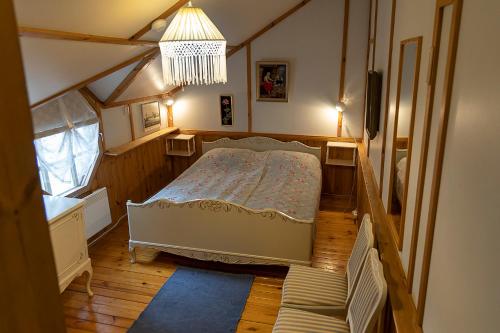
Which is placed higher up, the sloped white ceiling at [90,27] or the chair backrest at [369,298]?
the sloped white ceiling at [90,27]

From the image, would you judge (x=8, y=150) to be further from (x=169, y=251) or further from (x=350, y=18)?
(x=350, y=18)

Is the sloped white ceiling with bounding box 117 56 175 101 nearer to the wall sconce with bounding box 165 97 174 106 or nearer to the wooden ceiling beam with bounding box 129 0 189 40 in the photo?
the wall sconce with bounding box 165 97 174 106

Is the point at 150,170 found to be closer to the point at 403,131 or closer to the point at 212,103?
the point at 212,103

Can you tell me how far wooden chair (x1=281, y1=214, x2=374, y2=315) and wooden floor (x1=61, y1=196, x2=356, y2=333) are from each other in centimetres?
50

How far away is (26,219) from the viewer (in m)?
0.41

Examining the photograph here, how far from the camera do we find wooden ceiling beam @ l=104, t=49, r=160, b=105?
3.64 metres

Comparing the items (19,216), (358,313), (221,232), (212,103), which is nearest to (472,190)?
(19,216)

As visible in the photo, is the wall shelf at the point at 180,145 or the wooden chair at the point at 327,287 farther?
the wall shelf at the point at 180,145

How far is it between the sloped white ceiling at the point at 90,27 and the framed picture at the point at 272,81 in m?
0.87

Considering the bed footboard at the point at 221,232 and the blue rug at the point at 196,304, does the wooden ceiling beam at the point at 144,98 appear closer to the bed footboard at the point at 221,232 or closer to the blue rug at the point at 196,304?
the bed footboard at the point at 221,232

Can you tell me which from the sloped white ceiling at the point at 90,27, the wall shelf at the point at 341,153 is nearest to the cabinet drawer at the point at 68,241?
the sloped white ceiling at the point at 90,27

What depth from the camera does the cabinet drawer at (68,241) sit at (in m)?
2.62

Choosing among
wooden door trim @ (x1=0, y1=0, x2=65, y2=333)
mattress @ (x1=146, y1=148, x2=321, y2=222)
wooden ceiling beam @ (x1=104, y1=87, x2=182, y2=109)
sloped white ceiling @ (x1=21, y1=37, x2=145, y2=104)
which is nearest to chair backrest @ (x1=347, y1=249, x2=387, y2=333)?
mattress @ (x1=146, y1=148, x2=321, y2=222)

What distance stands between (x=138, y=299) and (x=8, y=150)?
298 cm
